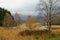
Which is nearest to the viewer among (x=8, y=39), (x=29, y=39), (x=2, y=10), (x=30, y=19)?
(x=8, y=39)

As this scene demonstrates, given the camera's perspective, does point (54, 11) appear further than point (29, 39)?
Yes

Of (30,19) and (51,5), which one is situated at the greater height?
(51,5)

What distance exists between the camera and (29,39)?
51.9 feet

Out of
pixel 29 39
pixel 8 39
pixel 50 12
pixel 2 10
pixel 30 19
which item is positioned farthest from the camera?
pixel 2 10

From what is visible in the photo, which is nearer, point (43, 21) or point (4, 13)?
point (43, 21)

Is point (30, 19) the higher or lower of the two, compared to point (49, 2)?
lower

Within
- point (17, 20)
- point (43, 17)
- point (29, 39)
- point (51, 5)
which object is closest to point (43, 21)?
point (43, 17)

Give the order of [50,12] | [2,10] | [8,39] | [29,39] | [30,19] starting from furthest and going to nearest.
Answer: [2,10], [30,19], [50,12], [29,39], [8,39]

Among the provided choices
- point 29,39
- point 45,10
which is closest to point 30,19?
point 45,10

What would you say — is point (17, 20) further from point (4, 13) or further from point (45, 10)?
point (45, 10)

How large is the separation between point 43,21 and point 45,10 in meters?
1.61

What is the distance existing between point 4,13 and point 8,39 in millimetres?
33692

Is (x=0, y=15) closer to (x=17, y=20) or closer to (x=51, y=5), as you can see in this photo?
(x=17, y=20)

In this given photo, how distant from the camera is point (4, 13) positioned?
47.7 metres
